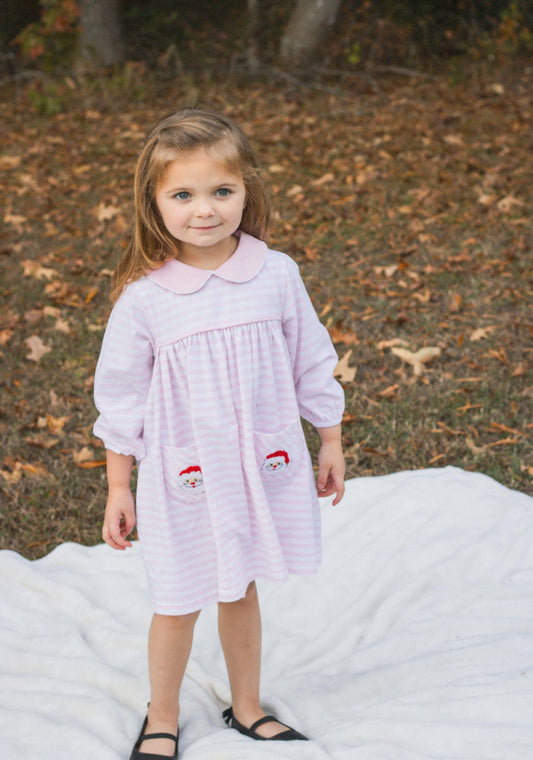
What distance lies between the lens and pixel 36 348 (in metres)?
4.89

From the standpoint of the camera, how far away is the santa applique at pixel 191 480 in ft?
6.27

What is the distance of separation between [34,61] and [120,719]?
11517mm

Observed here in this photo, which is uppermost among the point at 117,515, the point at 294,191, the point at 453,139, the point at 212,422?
the point at 212,422

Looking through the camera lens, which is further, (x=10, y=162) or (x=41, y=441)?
(x=10, y=162)

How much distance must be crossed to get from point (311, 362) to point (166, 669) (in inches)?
33.9

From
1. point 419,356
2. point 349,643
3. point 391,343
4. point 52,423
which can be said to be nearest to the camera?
point 349,643

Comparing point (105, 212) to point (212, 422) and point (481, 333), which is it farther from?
point (212, 422)

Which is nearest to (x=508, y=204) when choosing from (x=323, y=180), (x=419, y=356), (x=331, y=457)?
(x=323, y=180)

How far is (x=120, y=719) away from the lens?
7.34ft

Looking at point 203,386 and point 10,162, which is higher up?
point 203,386

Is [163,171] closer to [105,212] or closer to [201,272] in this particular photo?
[201,272]

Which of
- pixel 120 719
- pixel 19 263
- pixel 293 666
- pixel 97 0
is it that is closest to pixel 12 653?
pixel 120 719

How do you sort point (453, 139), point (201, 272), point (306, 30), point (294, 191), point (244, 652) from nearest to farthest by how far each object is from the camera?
point (201, 272) < point (244, 652) < point (294, 191) < point (453, 139) < point (306, 30)

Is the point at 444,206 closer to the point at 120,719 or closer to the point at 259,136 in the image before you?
the point at 259,136
